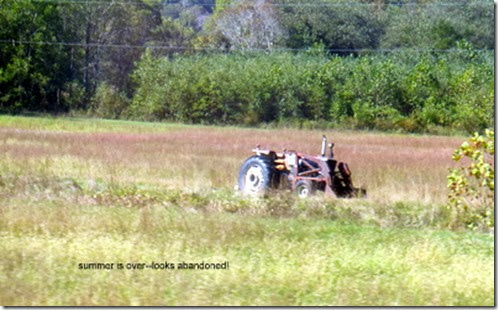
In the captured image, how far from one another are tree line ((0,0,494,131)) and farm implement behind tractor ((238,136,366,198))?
25406 millimetres

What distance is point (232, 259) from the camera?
8.56 metres

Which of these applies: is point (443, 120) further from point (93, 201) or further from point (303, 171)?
point (93, 201)

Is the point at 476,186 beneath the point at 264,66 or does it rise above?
beneath

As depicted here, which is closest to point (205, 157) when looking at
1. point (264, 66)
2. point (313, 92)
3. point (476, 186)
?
point (476, 186)

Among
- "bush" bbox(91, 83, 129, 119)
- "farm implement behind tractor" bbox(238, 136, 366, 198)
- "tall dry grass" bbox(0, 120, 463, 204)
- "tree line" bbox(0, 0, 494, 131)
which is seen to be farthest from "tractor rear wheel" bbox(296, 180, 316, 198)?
"bush" bbox(91, 83, 129, 119)

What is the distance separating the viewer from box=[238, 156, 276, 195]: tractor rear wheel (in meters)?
14.0

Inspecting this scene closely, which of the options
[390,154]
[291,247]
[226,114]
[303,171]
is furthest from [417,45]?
[291,247]

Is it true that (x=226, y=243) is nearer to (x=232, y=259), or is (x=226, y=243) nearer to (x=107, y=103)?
(x=232, y=259)

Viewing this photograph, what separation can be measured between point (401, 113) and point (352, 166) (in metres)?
24.7

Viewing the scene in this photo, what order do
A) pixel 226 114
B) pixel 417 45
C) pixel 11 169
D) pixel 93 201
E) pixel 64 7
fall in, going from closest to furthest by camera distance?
pixel 93 201 → pixel 11 169 → pixel 226 114 → pixel 64 7 → pixel 417 45

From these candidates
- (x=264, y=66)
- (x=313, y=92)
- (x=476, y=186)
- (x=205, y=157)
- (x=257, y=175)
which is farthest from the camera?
(x=264, y=66)

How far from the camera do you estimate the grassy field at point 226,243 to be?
7.39 meters

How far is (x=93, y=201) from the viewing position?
12352 mm

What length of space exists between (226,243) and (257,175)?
16.7 ft
